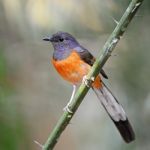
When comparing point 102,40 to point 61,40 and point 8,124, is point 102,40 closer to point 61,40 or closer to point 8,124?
point 61,40

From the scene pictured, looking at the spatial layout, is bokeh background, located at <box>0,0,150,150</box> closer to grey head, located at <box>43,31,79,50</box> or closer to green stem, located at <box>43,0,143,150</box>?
grey head, located at <box>43,31,79,50</box>

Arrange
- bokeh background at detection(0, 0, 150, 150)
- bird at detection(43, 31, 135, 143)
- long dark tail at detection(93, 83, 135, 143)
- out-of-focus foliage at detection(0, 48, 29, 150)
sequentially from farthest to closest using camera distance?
1. bokeh background at detection(0, 0, 150, 150)
2. bird at detection(43, 31, 135, 143)
3. long dark tail at detection(93, 83, 135, 143)
4. out-of-focus foliage at detection(0, 48, 29, 150)

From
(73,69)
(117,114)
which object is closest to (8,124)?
(117,114)

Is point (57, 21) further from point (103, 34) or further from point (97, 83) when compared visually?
point (97, 83)

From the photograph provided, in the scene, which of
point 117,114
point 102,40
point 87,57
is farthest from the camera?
point 102,40

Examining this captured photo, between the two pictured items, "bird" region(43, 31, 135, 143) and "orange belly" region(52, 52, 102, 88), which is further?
"orange belly" region(52, 52, 102, 88)

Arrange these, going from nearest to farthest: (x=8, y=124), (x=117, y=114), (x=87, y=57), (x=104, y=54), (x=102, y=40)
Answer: (x=104, y=54) < (x=8, y=124) < (x=117, y=114) < (x=87, y=57) < (x=102, y=40)

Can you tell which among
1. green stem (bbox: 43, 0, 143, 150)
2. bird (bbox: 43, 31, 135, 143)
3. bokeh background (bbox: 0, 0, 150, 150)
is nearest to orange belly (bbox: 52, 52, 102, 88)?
bird (bbox: 43, 31, 135, 143)
